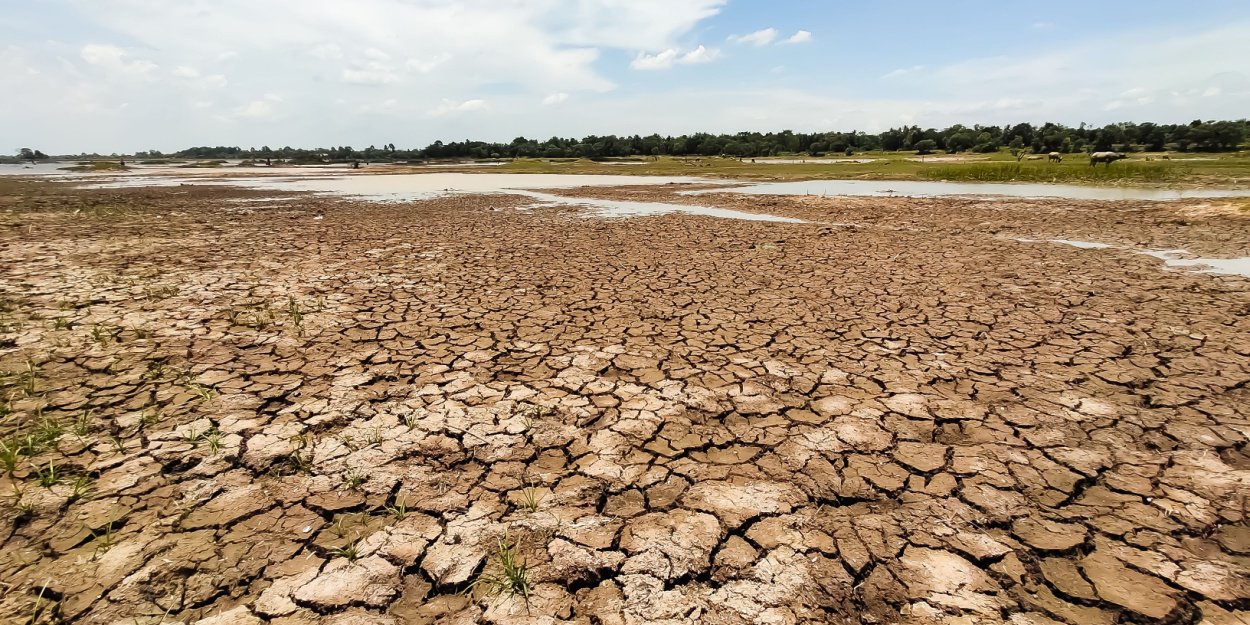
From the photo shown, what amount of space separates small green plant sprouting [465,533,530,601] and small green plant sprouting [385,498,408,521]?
639 mm

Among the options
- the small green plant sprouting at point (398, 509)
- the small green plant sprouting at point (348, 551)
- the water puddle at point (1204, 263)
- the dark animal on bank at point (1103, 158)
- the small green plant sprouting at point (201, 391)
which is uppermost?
the dark animal on bank at point (1103, 158)

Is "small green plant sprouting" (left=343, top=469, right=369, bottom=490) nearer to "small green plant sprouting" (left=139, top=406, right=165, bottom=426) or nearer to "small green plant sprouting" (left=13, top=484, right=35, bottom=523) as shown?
"small green plant sprouting" (left=13, top=484, right=35, bottom=523)

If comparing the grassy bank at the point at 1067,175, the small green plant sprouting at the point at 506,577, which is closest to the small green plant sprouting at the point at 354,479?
the small green plant sprouting at the point at 506,577

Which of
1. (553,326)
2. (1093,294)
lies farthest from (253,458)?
(1093,294)

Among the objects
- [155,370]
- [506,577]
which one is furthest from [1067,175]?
[155,370]

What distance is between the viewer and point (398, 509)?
2775 mm

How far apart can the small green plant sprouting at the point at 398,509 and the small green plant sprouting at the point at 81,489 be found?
1.65 meters

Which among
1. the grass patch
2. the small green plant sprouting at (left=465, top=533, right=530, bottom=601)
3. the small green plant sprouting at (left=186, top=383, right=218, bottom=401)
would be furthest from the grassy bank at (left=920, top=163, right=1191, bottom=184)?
the small green plant sprouting at (left=186, top=383, right=218, bottom=401)

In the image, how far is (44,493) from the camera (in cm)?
280

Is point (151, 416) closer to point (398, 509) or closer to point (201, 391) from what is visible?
point (201, 391)

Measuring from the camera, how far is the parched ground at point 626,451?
225 centimetres

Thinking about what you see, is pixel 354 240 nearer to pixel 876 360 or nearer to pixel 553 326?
pixel 553 326

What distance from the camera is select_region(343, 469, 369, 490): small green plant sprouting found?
2.97 m

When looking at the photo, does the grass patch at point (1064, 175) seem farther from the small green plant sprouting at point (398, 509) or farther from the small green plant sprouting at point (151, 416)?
the small green plant sprouting at point (151, 416)
